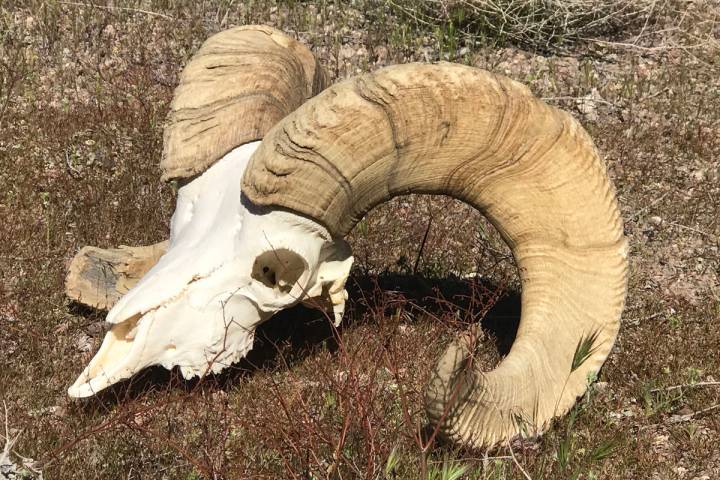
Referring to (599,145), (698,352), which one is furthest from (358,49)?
(698,352)

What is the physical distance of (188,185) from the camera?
218 inches

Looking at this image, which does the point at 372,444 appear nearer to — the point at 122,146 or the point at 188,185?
the point at 188,185

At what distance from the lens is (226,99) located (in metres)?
5.55

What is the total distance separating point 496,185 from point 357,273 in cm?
160

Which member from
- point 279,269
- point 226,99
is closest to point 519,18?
point 226,99

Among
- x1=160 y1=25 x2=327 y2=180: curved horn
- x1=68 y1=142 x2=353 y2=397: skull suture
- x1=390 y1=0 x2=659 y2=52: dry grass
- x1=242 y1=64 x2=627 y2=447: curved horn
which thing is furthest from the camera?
x1=390 y1=0 x2=659 y2=52: dry grass

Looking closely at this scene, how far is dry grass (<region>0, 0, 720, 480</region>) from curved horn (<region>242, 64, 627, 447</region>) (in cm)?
27

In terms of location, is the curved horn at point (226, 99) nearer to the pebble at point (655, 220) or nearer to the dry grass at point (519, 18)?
the pebble at point (655, 220)

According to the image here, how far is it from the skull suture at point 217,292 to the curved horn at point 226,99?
283 millimetres

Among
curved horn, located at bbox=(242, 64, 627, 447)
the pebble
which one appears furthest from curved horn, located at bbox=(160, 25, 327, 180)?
the pebble

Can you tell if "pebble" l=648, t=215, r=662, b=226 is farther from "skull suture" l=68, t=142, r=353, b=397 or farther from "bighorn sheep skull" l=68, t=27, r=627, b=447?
"skull suture" l=68, t=142, r=353, b=397

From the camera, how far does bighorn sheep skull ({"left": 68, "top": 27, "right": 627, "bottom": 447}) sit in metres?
4.72

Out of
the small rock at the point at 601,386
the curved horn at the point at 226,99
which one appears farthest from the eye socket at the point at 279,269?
the small rock at the point at 601,386

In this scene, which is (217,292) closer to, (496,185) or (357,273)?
(496,185)
